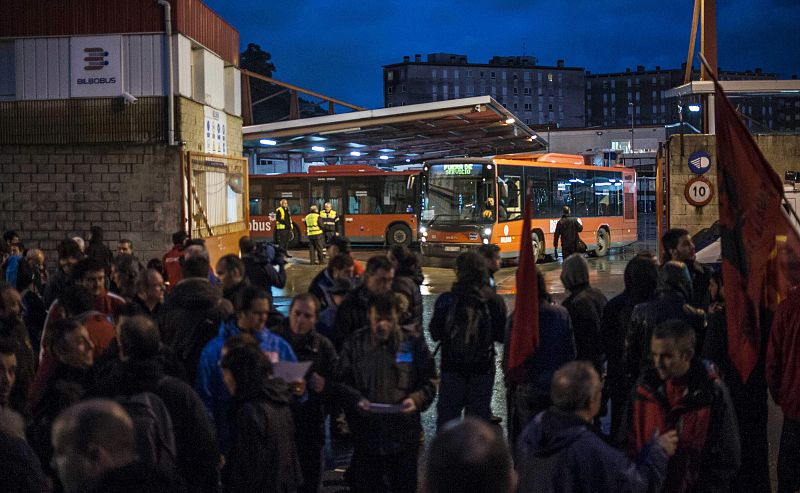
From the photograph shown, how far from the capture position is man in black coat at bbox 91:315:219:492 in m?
4.14

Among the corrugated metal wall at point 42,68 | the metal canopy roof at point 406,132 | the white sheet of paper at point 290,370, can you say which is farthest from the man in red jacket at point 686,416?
the metal canopy roof at point 406,132

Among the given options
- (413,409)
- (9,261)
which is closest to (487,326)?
(413,409)

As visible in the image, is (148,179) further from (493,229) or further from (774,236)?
(774,236)

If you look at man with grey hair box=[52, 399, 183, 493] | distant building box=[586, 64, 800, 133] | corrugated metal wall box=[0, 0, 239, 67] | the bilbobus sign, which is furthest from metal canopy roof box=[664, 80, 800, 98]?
distant building box=[586, 64, 800, 133]

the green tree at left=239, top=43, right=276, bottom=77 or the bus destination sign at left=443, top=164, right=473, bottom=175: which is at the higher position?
the green tree at left=239, top=43, right=276, bottom=77

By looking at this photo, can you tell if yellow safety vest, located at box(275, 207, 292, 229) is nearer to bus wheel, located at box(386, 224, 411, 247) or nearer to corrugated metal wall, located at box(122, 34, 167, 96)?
bus wheel, located at box(386, 224, 411, 247)

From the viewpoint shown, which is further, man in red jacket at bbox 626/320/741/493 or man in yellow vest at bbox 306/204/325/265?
man in yellow vest at bbox 306/204/325/265

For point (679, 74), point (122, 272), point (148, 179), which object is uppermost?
point (679, 74)

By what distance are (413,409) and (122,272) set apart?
3893mm

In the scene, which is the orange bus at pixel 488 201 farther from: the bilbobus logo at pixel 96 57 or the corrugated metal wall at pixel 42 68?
the corrugated metal wall at pixel 42 68

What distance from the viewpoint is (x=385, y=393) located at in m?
5.30

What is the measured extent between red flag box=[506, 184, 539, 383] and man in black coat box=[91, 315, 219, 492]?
6.33 ft

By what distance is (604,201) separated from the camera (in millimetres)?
30609

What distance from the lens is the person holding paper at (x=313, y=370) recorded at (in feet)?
18.2
